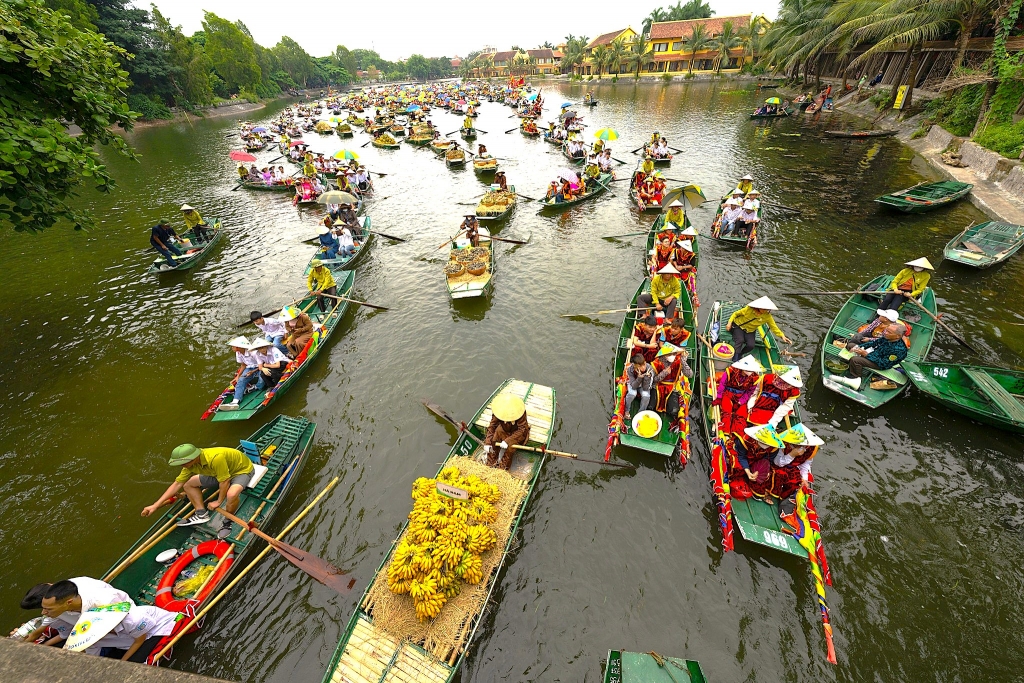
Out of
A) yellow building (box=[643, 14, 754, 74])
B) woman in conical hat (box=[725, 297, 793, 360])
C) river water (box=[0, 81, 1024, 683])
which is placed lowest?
river water (box=[0, 81, 1024, 683])

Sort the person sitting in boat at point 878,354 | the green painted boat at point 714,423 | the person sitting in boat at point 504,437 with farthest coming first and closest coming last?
the person sitting in boat at point 878,354 < the person sitting in boat at point 504,437 < the green painted boat at point 714,423

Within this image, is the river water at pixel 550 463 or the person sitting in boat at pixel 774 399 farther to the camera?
the person sitting in boat at pixel 774 399

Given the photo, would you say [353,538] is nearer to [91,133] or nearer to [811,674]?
[811,674]

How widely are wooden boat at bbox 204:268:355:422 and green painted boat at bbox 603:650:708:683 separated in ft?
37.3

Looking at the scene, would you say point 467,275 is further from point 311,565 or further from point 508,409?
point 311,565

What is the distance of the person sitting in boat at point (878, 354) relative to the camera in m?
10.8

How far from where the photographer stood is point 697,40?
85.3m

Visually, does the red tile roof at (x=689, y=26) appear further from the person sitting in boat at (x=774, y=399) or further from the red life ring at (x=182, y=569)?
the red life ring at (x=182, y=569)

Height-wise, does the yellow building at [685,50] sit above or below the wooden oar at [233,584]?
above

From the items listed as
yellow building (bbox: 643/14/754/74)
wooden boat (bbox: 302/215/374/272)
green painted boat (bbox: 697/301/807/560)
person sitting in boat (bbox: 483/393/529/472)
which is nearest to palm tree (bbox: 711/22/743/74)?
yellow building (bbox: 643/14/754/74)

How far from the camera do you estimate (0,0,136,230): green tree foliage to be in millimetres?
10359

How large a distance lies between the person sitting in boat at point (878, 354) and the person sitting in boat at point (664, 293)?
5.36m

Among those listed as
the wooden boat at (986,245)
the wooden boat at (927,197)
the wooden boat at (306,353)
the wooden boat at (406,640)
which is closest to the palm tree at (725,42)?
the wooden boat at (927,197)

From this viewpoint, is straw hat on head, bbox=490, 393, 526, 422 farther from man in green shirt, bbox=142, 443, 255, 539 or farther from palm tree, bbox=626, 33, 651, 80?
palm tree, bbox=626, 33, 651, 80
